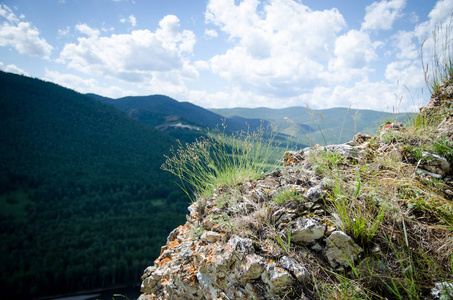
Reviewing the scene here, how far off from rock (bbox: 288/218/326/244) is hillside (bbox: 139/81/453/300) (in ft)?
0.03

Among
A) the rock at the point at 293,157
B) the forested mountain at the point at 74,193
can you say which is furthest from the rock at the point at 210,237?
the forested mountain at the point at 74,193

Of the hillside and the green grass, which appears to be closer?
the hillside

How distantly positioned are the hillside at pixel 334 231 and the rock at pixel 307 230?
0.03ft

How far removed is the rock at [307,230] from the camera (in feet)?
7.59

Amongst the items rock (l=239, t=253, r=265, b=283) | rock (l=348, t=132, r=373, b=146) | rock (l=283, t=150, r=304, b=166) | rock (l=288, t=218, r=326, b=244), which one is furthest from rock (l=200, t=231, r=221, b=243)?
rock (l=348, t=132, r=373, b=146)

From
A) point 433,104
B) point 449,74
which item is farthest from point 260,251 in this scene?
point 449,74

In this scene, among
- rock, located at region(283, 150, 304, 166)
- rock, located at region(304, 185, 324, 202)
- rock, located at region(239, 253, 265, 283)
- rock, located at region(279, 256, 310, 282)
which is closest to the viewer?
rock, located at region(279, 256, 310, 282)

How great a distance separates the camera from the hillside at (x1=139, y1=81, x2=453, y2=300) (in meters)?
1.91

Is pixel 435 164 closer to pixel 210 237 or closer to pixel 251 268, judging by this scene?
pixel 251 268

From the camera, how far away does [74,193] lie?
8344 cm

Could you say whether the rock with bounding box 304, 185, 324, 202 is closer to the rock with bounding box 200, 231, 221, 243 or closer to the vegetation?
the vegetation

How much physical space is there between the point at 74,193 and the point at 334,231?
332 feet

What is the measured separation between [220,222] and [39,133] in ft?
434

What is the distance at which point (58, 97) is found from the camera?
118 m
